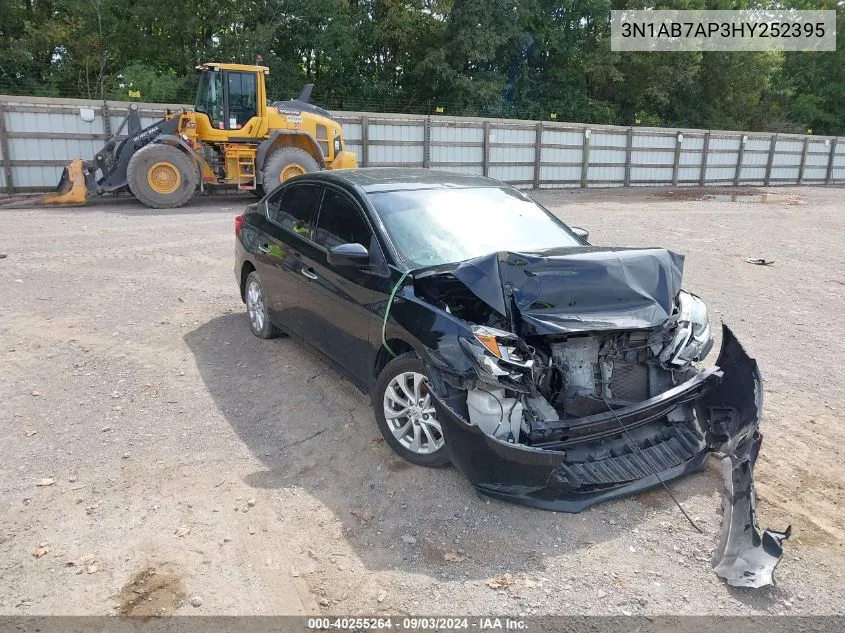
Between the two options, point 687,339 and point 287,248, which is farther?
point 287,248

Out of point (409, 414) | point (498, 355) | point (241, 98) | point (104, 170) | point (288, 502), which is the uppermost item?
point (241, 98)

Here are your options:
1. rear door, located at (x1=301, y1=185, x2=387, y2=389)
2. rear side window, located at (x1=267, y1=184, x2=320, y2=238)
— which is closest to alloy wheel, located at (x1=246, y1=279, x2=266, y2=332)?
rear side window, located at (x1=267, y1=184, x2=320, y2=238)

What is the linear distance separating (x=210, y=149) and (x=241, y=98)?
1369mm

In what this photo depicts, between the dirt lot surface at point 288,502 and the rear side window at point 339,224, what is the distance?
44.6 inches

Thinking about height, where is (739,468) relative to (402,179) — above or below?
below

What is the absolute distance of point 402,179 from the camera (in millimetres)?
5293

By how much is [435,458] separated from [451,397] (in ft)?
1.49

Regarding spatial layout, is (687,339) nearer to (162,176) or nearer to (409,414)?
(409,414)

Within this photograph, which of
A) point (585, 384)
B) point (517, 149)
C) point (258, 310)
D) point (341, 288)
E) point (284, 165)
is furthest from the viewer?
point (517, 149)

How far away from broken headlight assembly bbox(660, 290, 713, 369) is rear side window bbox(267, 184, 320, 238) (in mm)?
2799

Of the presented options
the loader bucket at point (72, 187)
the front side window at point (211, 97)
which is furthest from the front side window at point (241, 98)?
the loader bucket at point (72, 187)

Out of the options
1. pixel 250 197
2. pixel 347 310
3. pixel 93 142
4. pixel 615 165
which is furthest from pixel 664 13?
pixel 347 310

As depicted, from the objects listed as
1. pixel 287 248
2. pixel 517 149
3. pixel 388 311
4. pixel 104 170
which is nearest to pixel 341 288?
pixel 388 311

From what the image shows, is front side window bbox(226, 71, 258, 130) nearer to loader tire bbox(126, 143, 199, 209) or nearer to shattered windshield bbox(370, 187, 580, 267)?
loader tire bbox(126, 143, 199, 209)
